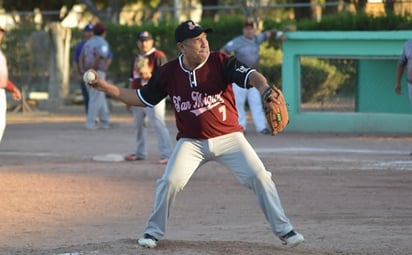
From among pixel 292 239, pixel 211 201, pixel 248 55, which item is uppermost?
pixel 292 239

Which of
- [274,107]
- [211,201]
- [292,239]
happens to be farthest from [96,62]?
[274,107]

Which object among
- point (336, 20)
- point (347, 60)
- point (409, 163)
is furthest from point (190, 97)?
point (336, 20)

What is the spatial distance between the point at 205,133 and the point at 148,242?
96cm

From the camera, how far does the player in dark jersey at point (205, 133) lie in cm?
844

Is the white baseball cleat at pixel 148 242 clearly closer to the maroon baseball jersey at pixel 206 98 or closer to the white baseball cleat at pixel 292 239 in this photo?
the maroon baseball jersey at pixel 206 98

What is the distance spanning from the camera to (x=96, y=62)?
20312 mm

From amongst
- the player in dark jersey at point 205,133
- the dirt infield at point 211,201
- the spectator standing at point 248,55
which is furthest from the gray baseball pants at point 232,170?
the spectator standing at point 248,55

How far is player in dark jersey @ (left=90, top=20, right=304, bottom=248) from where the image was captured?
8438 mm

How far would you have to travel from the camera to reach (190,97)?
8.53m

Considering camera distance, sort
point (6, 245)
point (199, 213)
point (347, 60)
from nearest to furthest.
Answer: point (6, 245), point (199, 213), point (347, 60)

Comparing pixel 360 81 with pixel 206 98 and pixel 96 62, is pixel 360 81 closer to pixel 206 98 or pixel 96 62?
pixel 96 62

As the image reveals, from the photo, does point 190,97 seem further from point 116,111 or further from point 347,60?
point 116,111

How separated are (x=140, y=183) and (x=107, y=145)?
485 centimetres

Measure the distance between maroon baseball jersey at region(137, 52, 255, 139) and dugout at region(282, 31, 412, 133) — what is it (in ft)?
38.4
